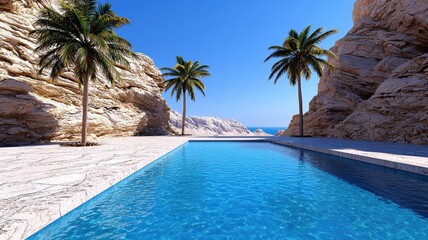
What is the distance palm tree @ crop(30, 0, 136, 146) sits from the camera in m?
11.9

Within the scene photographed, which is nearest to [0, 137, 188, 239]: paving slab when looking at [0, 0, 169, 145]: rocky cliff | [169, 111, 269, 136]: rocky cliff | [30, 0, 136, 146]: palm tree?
[30, 0, 136, 146]: palm tree

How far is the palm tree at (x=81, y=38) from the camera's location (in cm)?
1191

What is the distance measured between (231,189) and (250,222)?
186cm

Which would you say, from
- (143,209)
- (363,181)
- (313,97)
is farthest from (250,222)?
(313,97)

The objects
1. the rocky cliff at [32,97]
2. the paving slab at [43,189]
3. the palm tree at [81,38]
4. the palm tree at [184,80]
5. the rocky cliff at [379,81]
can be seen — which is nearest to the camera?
the paving slab at [43,189]

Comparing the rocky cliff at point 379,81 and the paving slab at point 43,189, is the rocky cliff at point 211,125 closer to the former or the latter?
the rocky cliff at point 379,81

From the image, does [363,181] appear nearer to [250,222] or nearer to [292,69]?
[250,222]

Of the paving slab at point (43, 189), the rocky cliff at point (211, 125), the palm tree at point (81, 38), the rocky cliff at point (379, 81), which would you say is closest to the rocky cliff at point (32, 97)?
the palm tree at point (81, 38)

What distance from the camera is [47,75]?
15.2 meters

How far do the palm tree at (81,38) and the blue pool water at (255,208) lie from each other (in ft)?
28.9

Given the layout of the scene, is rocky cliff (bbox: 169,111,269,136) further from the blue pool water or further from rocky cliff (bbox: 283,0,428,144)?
the blue pool water

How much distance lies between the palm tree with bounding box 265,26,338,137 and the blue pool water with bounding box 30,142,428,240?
16.4m

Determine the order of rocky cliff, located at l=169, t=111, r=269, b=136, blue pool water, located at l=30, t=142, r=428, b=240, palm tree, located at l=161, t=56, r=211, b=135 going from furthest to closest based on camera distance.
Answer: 1. rocky cliff, located at l=169, t=111, r=269, b=136
2. palm tree, located at l=161, t=56, r=211, b=135
3. blue pool water, located at l=30, t=142, r=428, b=240

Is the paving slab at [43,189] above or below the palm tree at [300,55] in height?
below
